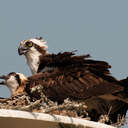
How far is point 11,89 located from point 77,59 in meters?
1.60

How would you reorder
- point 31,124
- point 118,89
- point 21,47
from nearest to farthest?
1. point 31,124
2. point 118,89
3. point 21,47

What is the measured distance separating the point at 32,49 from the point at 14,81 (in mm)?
2378

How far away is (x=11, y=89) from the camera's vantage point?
12.1 meters

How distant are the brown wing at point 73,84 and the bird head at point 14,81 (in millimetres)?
312

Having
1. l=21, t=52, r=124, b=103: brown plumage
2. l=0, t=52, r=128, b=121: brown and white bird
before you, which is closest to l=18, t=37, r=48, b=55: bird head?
l=0, t=52, r=128, b=121: brown and white bird

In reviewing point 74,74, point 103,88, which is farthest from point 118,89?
point 74,74

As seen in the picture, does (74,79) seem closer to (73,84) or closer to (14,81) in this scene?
(73,84)

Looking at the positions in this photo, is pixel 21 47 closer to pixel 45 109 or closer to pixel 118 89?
pixel 118 89

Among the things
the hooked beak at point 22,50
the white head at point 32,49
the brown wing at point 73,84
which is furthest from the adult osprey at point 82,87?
the hooked beak at point 22,50

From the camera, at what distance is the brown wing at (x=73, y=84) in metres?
11.5

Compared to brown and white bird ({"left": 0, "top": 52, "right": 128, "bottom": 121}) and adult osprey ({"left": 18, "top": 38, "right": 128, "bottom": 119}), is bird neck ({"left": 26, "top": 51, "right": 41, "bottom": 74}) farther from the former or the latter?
brown and white bird ({"left": 0, "top": 52, "right": 128, "bottom": 121})

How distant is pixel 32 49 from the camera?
14352mm

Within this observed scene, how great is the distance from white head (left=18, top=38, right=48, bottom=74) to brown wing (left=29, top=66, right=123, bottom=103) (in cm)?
210

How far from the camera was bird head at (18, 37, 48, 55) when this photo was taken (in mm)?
14232
